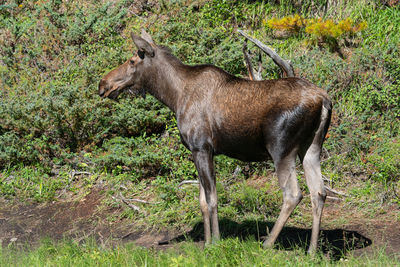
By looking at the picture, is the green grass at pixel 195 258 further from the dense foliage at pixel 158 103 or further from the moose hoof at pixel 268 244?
the dense foliage at pixel 158 103

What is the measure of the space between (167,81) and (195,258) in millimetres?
2588

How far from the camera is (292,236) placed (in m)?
6.81

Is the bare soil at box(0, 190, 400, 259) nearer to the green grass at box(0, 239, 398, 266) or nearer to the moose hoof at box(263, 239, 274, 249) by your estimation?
the moose hoof at box(263, 239, 274, 249)

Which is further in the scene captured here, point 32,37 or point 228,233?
point 32,37

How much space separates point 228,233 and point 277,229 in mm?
1388

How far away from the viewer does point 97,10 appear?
44.1 ft

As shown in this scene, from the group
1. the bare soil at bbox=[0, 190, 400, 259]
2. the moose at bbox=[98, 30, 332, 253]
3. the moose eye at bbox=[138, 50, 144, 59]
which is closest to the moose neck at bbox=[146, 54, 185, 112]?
the moose at bbox=[98, 30, 332, 253]

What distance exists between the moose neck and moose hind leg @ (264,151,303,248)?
1.77m

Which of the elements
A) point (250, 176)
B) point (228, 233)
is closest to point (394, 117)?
point (250, 176)

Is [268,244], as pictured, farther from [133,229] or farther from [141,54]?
[141,54]

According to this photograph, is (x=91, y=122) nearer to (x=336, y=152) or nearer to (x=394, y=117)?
(x=336, y=152)

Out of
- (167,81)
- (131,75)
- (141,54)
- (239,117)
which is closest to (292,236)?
(239,117)

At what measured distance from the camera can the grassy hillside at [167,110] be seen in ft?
26.7

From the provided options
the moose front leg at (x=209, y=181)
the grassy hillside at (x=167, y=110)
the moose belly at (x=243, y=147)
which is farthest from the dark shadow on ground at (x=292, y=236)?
the moose belly at (x=243, y=147)
